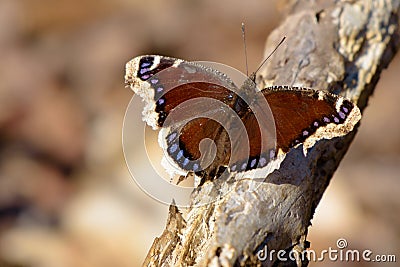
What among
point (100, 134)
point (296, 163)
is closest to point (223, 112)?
point (296, 163)

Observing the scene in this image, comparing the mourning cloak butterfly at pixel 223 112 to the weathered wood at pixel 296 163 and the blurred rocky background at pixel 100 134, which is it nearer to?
the weathered wood at pixel 296 163

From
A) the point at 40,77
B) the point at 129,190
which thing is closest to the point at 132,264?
the point at 129,190

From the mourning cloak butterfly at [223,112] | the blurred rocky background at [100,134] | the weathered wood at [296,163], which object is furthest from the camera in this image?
the blurred rocky background at [100,134]

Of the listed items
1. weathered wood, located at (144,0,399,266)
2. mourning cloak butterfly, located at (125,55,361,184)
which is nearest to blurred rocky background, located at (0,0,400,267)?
weathered wood, located at (144,0,399,266)

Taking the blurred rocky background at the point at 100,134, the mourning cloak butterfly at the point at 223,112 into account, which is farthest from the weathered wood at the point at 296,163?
the blurred rocky background at the point at 100,134

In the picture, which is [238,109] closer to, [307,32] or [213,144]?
[213,144]

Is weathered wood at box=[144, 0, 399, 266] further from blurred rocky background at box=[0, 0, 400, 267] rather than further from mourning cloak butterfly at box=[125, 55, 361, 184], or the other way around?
blurred rocky background at box=[0, 0, 400, 267]
